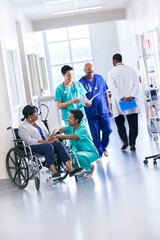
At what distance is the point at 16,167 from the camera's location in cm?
561

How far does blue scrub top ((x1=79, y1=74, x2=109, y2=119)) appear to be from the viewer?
6.66 m

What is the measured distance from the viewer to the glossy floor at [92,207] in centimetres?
355

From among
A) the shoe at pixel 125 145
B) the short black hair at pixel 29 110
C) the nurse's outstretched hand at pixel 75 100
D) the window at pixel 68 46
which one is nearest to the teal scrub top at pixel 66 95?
the nurse's outstretched hand at pixel 75 100

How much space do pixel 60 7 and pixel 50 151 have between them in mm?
4975

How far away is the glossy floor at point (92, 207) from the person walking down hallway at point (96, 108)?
574 mm

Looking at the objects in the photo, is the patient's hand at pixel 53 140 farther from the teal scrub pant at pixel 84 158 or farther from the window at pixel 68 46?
the window at pixel 68 46

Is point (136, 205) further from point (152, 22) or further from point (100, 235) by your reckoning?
point (152, 22)

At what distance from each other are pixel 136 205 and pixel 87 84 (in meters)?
2.95

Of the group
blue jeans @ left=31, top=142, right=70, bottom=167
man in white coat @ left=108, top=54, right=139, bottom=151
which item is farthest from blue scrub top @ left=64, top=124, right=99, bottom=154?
man in white coat @ left=108, top=54, right=139, bottom=151

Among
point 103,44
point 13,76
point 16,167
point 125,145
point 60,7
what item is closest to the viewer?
point 16,167

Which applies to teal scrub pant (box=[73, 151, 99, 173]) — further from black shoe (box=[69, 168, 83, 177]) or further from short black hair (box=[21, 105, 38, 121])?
short black hair (box=[21, 105, 38, 121])

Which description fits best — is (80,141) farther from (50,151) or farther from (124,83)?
(124,83)

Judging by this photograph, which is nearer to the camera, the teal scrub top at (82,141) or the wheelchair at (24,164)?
the wheelchair at (24,164)

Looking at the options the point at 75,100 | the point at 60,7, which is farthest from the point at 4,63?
the point at 60,7
